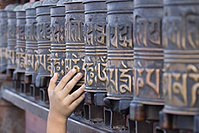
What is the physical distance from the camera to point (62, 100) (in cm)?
202

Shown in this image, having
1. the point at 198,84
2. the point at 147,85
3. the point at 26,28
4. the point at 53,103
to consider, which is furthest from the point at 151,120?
the point at 26,28

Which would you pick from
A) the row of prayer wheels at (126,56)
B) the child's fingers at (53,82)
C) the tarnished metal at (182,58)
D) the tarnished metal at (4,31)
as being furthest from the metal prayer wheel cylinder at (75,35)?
the tarnished metal at (4,31)

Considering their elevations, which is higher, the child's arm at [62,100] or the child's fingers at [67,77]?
the child's fingers at [67,77]

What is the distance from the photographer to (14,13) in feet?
9.86

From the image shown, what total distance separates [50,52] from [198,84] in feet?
3.70

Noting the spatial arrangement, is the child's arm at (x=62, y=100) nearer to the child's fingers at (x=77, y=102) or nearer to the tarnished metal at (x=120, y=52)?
the child's fingers at (x=77, y=102)

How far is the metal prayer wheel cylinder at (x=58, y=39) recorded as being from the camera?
2.08 m

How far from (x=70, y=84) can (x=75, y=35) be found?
13 cm

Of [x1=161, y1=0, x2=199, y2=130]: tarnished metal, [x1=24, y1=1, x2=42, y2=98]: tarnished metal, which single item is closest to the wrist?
[x1=24, y1=1, x2=42, y2=98]: tarnished metal

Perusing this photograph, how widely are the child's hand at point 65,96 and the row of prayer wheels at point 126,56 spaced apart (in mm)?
23

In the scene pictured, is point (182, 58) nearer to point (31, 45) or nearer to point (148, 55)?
point (148, 55)

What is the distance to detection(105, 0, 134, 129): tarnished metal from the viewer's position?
154cm

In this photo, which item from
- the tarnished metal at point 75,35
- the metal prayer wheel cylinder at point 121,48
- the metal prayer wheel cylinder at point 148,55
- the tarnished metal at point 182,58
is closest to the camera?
the tarnished metal at point 182,58

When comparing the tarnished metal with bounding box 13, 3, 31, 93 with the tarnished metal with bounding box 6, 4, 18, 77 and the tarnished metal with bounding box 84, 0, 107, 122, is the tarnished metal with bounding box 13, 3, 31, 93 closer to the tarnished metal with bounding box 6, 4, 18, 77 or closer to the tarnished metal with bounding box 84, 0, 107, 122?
the tarnished metal with bounding box 6, 4, 18, 77
